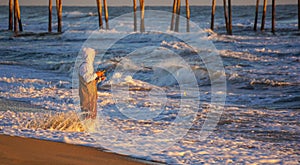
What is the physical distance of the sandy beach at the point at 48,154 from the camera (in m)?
5.24

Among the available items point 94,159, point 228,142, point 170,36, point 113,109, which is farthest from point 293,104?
point 170,36

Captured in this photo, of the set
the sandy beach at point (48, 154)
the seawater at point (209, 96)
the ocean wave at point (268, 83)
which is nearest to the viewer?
the sandy beach at point (48, 154)

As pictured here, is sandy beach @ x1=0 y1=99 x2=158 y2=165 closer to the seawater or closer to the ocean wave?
the seawater

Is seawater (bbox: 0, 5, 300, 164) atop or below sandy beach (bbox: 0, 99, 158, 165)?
below

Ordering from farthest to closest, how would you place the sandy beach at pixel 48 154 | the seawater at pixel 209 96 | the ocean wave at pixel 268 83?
1. the ocean wave at pixel 268 83
2. the seawater at pixel 209 96
3. the sandy beach at pixel 48 154

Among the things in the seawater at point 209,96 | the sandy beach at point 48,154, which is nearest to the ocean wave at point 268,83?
the seawater at point 209,96

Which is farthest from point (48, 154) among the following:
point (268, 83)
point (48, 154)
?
point (268, 83)

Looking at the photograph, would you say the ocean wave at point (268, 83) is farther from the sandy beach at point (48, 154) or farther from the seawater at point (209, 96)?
the sandy beach at point (48, 154)

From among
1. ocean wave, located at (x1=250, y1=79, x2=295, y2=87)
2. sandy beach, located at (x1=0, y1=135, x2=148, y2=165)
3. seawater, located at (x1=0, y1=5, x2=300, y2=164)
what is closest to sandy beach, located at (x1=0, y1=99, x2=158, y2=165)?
sandy beach, located at (x1=0, y1=135, x2=148, y2=165)

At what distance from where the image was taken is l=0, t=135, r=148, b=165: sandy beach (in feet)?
17.2

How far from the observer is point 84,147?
6043 mm

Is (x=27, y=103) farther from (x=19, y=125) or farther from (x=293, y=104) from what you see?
(x=293, y=104)

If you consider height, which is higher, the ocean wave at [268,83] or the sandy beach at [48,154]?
the sandy beach at [48,154]

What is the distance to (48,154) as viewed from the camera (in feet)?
18.1
